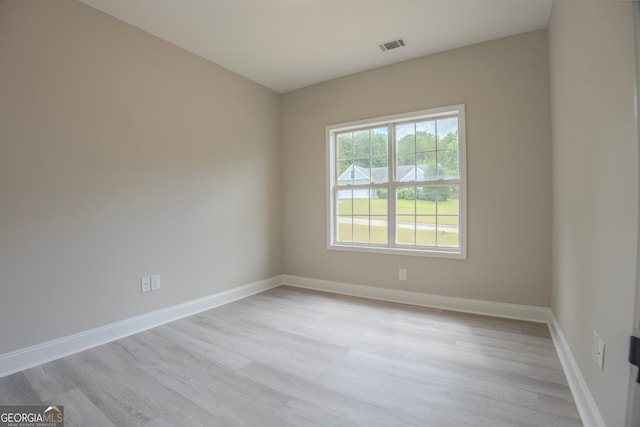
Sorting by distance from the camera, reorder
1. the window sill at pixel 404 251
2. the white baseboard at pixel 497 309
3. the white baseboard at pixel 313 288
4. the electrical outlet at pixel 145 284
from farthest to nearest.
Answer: the window sill at pixel 404 251 → the electrical outlet at pixel 145 284 → the white baseboard at pixel 313 288 → the white baseboard at pixel 497 309

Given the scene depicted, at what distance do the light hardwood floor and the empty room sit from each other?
0.02m

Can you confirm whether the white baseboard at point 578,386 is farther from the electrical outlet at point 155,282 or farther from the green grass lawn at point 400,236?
the electrical outlet at point 155,282

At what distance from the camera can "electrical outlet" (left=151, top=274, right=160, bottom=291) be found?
2.73 m

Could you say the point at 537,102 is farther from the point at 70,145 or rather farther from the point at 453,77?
the point at 70,145

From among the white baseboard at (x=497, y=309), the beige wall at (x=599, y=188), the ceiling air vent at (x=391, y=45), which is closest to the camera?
the beige wall at (x=599, y=188)

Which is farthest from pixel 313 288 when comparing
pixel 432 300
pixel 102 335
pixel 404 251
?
pixel 102 335

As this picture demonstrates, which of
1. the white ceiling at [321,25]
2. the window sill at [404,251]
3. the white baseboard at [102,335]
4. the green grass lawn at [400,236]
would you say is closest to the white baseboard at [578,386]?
the window sill at [404,251]

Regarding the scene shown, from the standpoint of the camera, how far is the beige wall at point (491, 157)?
2.69 m

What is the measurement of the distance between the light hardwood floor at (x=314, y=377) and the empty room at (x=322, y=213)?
0.05 ft

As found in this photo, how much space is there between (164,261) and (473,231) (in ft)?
10.2

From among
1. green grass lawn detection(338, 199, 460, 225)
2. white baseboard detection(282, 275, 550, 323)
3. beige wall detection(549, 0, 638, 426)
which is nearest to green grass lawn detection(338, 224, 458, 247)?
green grass lawn detection(338, 199, 460, 225)

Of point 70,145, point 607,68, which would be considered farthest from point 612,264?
point 70,145

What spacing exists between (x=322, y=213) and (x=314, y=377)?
2.30 meters

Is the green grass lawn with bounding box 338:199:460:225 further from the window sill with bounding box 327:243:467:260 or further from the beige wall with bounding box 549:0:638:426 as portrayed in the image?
the beige wall with bounding box 549:0:638:426
